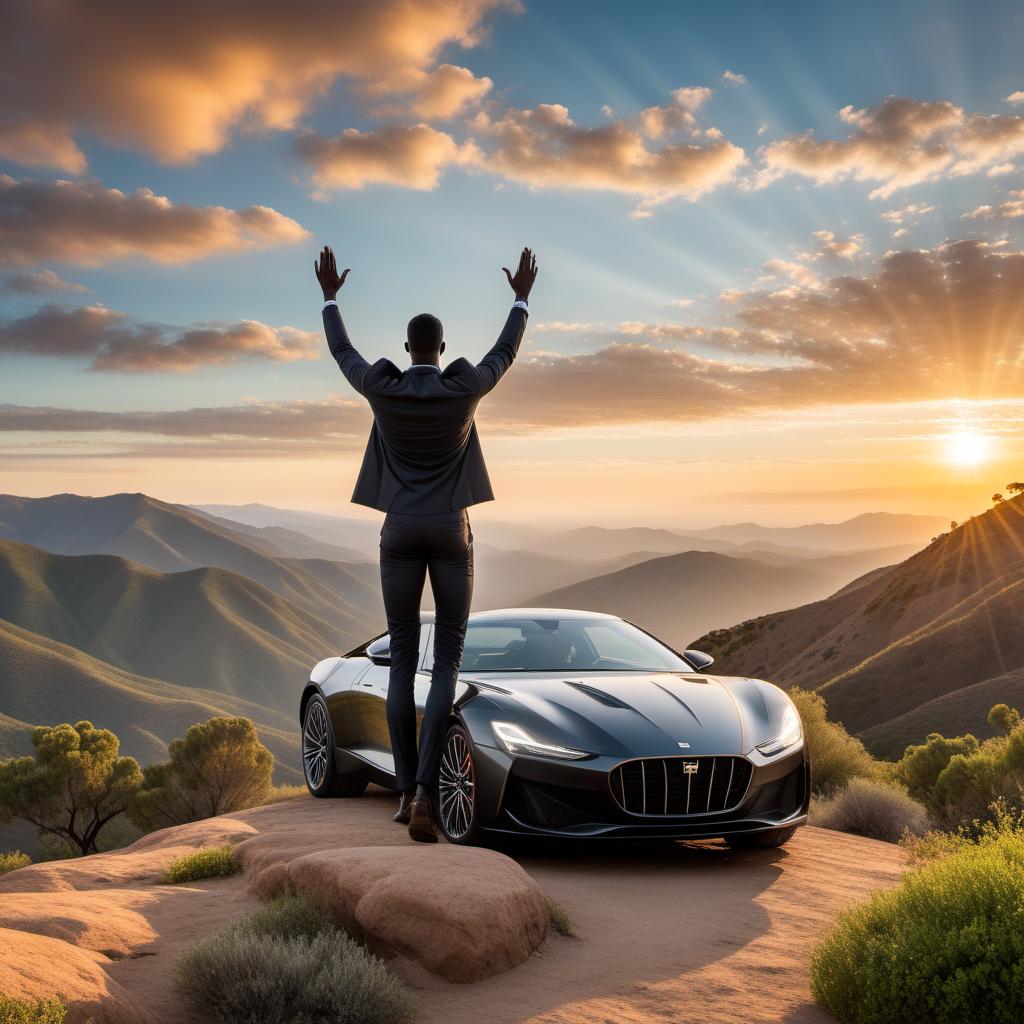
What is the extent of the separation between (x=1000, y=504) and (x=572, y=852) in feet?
258

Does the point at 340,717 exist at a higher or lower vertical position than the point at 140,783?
higher

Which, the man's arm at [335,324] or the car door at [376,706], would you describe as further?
the car door at [376,706]

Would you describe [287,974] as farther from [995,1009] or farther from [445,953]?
[995,1009]

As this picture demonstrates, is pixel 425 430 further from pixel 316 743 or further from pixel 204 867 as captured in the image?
pixel 316 743

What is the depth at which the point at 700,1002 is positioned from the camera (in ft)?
12.1

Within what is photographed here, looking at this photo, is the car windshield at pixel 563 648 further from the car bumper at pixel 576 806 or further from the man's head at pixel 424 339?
the man's head at pixel 424 339

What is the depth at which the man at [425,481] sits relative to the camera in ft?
18.6

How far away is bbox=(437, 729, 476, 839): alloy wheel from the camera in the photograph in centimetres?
597

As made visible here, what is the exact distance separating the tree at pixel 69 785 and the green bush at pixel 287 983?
40.7m

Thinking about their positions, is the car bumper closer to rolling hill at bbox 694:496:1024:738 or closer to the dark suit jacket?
the dark suit jacket

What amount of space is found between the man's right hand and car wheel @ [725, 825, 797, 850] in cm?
357

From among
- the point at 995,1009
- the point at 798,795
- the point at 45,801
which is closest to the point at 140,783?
the point at 45,801

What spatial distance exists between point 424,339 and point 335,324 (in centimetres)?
61

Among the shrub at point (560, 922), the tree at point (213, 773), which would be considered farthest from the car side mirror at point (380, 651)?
the tree at point (213, 773)
